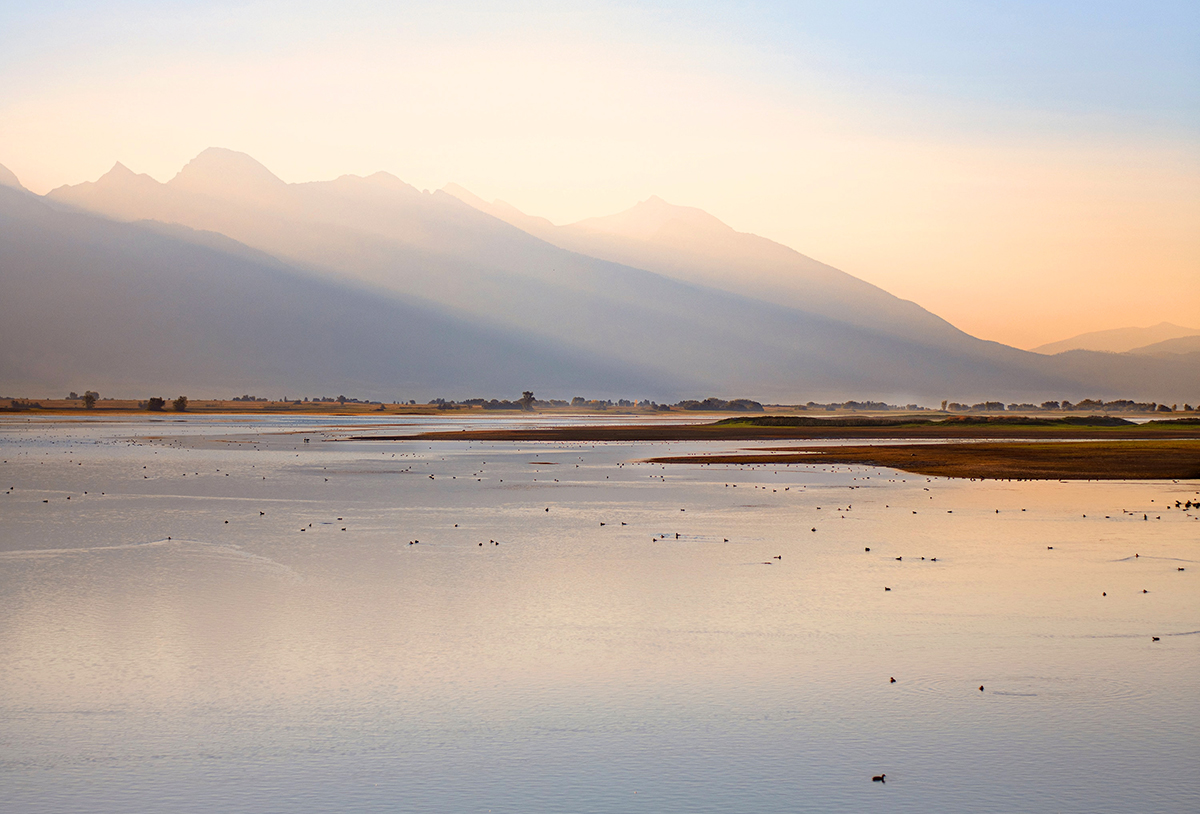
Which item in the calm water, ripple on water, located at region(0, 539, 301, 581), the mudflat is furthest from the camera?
the mudflat

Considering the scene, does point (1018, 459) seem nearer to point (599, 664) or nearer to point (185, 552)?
point (185, 552)

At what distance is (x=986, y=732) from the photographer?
1095 cm

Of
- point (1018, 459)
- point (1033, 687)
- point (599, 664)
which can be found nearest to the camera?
point (1033, 687)

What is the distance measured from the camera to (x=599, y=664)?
1362 cm

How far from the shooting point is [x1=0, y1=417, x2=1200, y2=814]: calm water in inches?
377

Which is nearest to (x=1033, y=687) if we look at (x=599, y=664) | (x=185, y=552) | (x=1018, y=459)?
(x=599, y=664)

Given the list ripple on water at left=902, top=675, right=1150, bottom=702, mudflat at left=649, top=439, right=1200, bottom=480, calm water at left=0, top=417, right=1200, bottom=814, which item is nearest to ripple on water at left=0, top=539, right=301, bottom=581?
calm water at left=0, top=417, right=1200, bottom=814

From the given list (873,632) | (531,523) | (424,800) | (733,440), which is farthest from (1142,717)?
(733,440)

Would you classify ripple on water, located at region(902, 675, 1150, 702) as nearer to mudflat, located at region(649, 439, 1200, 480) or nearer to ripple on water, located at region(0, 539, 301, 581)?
ripple on water, located at region(0, 539, 301, 581)

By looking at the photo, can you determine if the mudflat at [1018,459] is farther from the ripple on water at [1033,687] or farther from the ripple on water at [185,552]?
the ripple on water at [1033,687]

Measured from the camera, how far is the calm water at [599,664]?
377 inches

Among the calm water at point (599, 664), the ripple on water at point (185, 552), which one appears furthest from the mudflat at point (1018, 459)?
the ripple on water at point (185, 552)

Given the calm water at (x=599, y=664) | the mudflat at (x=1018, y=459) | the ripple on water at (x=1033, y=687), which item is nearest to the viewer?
the calm water at (x=599, y=664)

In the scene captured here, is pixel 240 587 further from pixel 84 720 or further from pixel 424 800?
pixel 424 800
